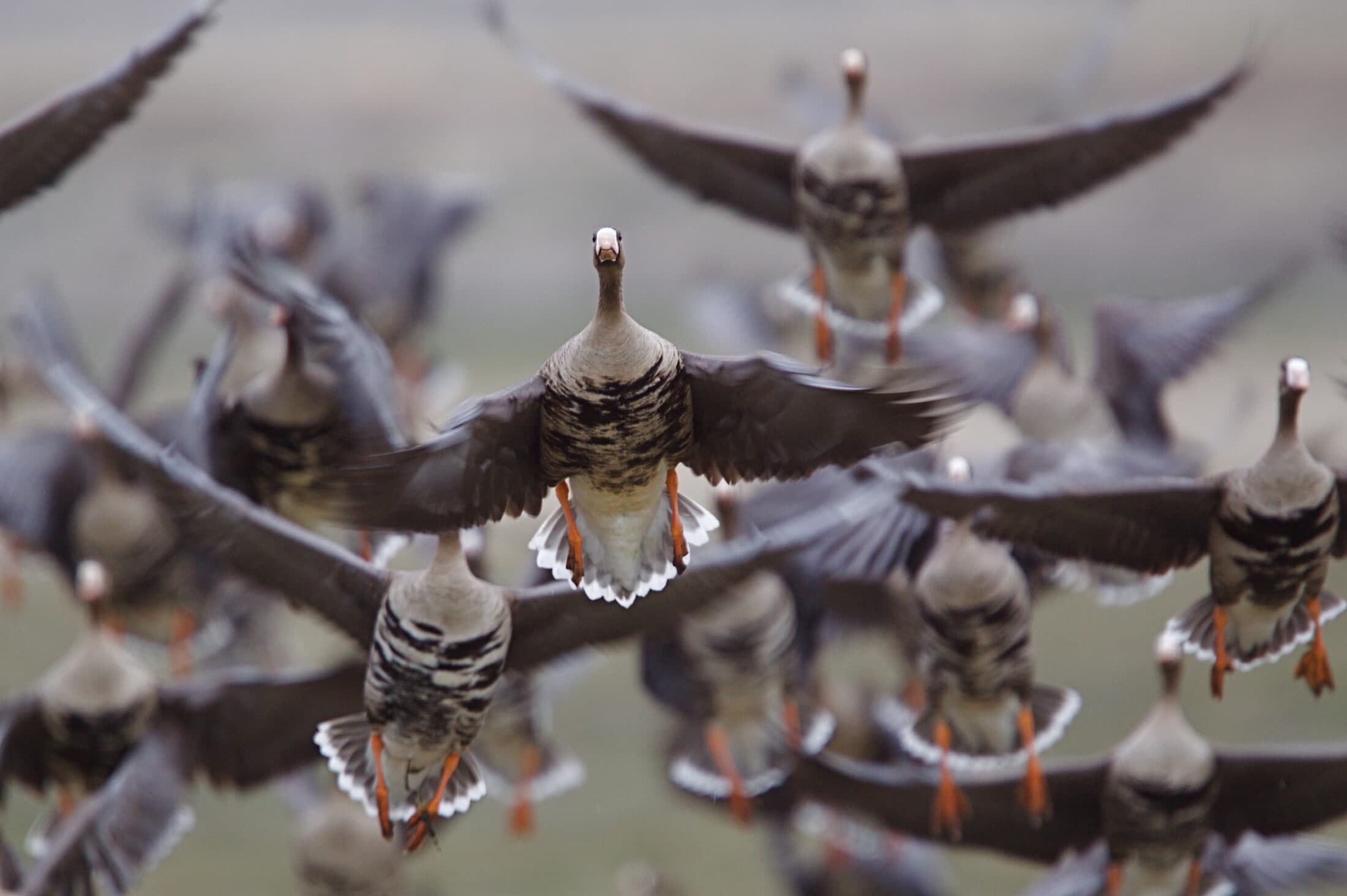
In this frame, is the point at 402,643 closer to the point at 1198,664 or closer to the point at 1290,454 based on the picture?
the point at 1290,454

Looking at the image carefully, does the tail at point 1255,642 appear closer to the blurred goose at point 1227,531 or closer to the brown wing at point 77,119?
the blurred goose at point 1227,531

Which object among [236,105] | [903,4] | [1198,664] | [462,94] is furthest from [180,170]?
[1198,664]

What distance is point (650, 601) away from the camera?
318 cm

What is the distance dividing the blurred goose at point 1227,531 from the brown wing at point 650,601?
0.23 metres

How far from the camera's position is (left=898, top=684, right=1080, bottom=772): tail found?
3932mm

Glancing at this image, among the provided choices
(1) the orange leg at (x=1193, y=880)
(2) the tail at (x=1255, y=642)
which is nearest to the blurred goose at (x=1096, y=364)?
(1) the orange leg at (x=1193, y=880)

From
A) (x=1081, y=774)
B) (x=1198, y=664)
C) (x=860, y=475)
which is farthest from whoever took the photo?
(x=1198, y=664)

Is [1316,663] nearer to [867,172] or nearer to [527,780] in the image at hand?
[867,172]

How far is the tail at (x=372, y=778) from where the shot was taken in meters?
3.19

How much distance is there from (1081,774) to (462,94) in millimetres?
9112

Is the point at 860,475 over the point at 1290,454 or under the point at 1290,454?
under

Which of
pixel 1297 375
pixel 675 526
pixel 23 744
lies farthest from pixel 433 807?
pixel 1297 375

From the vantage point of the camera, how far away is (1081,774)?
3791mm

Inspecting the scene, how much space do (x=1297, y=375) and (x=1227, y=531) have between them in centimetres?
34
